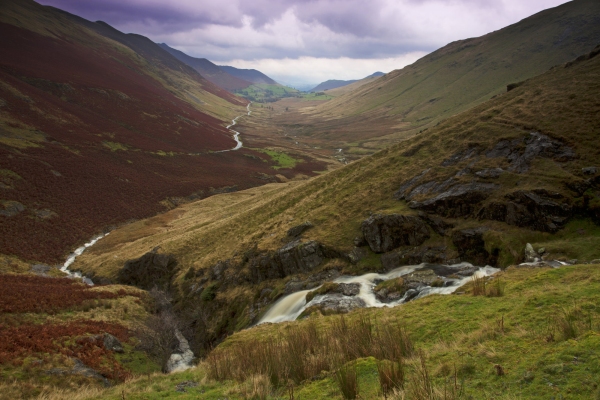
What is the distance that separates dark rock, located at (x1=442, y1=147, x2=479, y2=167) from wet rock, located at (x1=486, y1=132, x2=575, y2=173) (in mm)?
1716

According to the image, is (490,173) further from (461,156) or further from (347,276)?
(347,276)

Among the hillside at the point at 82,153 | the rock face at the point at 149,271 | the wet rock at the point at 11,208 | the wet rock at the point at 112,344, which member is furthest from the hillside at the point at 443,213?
the wet rock at the point at 11,208

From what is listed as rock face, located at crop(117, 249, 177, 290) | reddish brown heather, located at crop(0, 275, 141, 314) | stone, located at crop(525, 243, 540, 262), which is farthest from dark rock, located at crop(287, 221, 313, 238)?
reddish brown heather, located at crop(0, 275, 141, 314)

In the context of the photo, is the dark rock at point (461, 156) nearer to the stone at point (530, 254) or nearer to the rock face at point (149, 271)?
the stone at point (530, 254)

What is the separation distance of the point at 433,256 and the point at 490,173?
32.0ft

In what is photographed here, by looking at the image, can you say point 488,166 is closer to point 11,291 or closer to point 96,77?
point 11,291

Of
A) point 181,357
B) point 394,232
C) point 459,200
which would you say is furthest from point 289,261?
point 459,200

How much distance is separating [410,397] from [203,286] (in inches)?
1340

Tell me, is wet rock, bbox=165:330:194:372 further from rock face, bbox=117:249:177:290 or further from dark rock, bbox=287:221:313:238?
dark rock, bbox=287:221:313:238

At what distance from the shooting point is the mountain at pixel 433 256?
10.1 m

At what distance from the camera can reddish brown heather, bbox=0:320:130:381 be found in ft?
66.8

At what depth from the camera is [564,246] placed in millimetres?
20625

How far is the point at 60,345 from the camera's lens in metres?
22.1

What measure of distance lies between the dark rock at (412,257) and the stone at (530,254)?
545 centimetres
